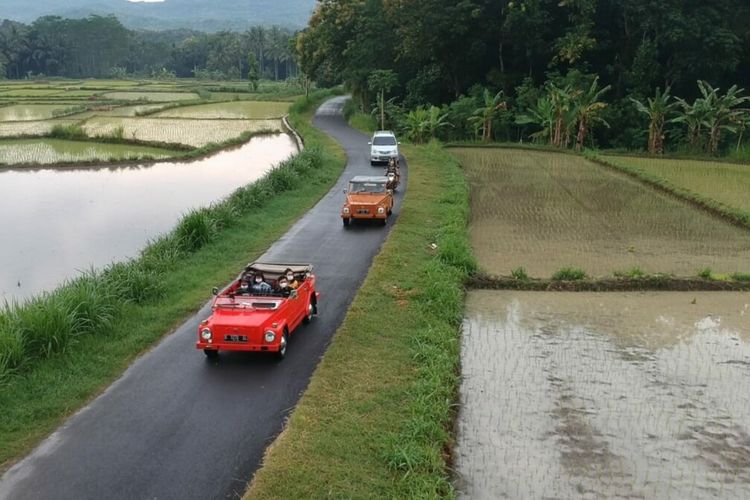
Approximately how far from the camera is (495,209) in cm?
2077

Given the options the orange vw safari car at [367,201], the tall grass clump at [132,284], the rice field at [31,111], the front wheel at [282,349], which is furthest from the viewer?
the rice field at [31,111]

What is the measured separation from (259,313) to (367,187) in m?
9.69

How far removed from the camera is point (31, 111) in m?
50.6

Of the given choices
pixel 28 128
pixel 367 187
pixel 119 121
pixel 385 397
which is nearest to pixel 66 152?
pixel 28 128

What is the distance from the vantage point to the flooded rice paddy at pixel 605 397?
7324 mm

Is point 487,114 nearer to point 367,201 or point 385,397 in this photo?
point 367,201

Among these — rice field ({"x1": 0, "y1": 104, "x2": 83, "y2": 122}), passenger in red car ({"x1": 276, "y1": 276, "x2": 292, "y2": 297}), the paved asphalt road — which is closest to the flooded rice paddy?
the paved asphalt road

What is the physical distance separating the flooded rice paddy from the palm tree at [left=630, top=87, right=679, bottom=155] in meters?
19.6

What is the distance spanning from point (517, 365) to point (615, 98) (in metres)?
31.7

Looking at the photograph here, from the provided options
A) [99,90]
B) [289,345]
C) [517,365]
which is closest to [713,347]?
[517,365]

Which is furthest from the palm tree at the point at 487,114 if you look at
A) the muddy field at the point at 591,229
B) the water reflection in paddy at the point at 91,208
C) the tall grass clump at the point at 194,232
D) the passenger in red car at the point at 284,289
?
the passenger in red car at the point at 284,289

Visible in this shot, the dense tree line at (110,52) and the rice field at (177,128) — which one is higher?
the dense tree line at (110,52)

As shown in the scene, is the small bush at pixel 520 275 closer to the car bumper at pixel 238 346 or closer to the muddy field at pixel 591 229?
the muddy field at pixel 591 229

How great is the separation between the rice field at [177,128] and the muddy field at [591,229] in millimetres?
17993
